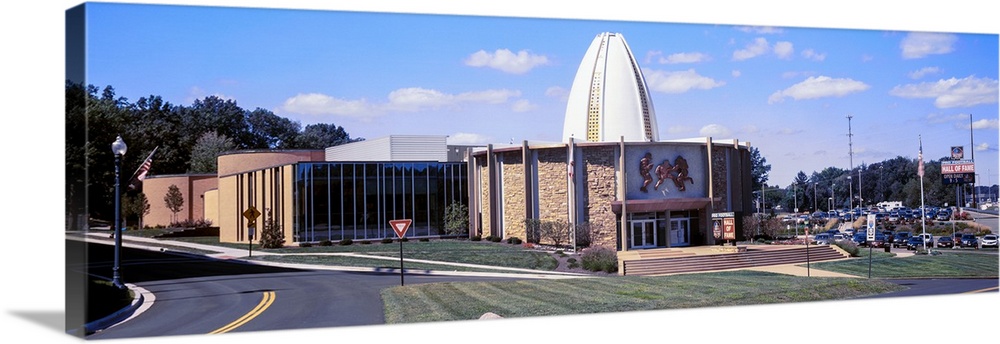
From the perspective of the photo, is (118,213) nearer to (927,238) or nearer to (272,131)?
(272,131)

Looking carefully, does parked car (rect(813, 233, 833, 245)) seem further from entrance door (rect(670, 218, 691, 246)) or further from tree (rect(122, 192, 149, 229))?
tree (rect(122, 192, 149, 229))

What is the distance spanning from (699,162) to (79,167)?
19.9 metres

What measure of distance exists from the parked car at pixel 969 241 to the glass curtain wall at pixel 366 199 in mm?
16228

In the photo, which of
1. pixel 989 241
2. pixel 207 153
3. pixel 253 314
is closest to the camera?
pixel 253 314

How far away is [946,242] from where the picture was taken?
30328 mm

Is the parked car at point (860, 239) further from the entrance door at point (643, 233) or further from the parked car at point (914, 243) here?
the entrance door at point (643, 233)

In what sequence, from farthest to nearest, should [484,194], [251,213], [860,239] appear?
1. [484,194]
2. [860,239]
3. [251,213]

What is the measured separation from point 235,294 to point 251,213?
3321mm

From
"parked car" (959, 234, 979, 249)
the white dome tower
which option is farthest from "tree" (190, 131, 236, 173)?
A: "parked car" (959, 234, 979, 249)

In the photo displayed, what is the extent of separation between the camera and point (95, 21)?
17.9 metres

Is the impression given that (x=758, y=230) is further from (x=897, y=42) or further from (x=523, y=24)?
(x=523, y=24)

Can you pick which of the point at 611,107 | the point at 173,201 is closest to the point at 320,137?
the point at 611,107

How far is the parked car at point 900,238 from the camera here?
30812mm

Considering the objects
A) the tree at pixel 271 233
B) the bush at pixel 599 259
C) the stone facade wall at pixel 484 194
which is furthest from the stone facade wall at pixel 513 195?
the tree at pixel 271 233
